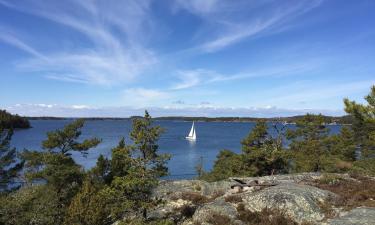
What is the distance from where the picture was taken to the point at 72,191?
2848cm

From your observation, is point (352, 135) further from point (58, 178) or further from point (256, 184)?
point (58, 178)

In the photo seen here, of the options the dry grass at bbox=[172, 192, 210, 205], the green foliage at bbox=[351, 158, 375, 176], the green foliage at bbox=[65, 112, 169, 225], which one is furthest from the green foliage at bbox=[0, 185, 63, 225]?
the green foliage at bbox=[351, 158, 375, 176]

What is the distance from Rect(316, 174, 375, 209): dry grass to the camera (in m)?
17.9

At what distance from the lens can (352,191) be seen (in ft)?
65.1

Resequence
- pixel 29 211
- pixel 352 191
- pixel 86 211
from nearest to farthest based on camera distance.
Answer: pixel 86 211, pixel 352 191, pixel 29 211

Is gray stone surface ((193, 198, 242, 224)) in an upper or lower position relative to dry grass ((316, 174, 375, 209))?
lower

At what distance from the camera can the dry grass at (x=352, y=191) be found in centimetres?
1792

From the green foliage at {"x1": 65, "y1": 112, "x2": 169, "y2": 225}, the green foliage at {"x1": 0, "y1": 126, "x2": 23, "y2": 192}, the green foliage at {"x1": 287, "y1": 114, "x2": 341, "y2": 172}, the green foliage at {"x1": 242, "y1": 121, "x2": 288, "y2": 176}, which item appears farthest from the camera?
the green foliage at {"x1": 287, "y1": 114, "x2": 341, "y2": 172}

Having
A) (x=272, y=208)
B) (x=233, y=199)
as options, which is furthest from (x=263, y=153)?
(x=272, y=208)

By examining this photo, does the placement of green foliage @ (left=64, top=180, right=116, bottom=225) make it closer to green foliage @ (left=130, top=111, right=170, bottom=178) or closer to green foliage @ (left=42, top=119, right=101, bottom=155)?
green foliage @ (left=130, top=111, right=170, bottom=178)

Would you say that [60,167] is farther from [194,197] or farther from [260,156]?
[260,156]

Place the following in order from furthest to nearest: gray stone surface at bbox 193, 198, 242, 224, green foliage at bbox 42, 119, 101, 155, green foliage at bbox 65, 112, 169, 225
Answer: green foliage at bbox 42, 119, 101, 155 < gray stone surface at bbox 193, 198, 242, 224 < green foliage at bbox 65, 112, 169, 225

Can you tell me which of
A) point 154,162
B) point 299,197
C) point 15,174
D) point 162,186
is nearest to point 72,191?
point 162,186

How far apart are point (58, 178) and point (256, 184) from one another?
15.3 m
